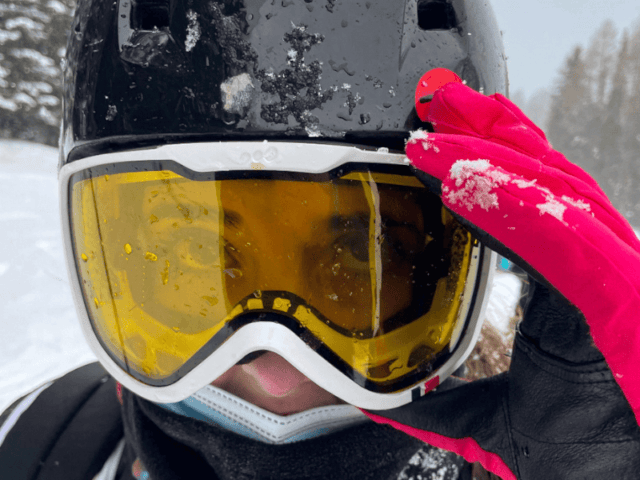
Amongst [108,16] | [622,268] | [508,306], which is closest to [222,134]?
[108,16]

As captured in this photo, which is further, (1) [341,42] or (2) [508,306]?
(2) [508,306]

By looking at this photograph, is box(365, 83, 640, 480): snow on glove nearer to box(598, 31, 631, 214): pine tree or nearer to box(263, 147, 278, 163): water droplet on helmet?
box(263, 147, 278, 163): water droplet on helmet

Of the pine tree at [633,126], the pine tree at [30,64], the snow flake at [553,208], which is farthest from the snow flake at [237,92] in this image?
the pine tree at [633,126]

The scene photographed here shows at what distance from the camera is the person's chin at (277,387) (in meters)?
1.04

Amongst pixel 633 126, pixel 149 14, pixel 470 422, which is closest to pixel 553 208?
pixel 470 422

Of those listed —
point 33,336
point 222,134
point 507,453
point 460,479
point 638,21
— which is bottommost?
point 33,336

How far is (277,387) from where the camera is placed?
1.04 m

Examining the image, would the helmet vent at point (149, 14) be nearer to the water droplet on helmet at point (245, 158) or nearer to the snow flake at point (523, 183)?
the water droplet on helmet at point (245, 158)

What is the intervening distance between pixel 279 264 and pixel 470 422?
52 cm

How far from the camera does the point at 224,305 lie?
958mm

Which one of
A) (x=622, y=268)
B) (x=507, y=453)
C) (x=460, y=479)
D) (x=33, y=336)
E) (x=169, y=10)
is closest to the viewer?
(x=622, y=268)

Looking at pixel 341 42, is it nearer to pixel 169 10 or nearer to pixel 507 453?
pixel 169 10

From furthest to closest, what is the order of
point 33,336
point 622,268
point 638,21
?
point 638,21 < point 33,336 < point 622,268

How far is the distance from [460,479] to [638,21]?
3019cm
